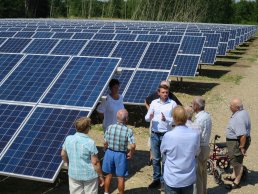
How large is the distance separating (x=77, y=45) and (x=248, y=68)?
13.3 meters

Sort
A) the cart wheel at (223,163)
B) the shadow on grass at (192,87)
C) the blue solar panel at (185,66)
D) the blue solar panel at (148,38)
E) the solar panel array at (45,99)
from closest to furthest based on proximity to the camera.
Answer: the solar panel array at (45,99)
the cart wheel at (223,163)
the blue solar panel at (185,66)
the shadow on grass at (192,87)
the blue solar panel at (148,38)

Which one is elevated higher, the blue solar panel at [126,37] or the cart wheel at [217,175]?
the blue solar panel at [126,37]

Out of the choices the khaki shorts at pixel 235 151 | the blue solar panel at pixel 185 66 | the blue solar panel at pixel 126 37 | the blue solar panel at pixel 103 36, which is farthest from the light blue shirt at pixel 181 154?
the blue solar panel at pixel 103 36

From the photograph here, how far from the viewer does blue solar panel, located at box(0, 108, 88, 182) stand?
19.2ft

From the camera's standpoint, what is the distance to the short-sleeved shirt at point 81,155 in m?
5.25

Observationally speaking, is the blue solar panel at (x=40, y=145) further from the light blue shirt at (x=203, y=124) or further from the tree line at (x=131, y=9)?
the tree line at (x=131, y=9)

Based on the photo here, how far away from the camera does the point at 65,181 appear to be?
7.31 m

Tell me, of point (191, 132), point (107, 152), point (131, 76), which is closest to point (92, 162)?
point (107, 152)

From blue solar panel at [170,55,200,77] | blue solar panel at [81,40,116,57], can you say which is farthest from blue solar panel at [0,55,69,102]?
blue solar panel at [170,55,200,77]

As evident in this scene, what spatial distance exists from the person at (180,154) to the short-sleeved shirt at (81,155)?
101 centimetres

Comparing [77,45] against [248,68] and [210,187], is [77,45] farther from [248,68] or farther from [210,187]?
[248,68]

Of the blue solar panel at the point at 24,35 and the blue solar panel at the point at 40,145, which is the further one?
the blue solar panel at the point at 24,35

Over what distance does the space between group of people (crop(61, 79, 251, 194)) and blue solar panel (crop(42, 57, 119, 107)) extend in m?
0.35

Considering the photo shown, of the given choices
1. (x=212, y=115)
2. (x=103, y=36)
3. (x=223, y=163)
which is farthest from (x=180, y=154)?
(x=103, y=36)
